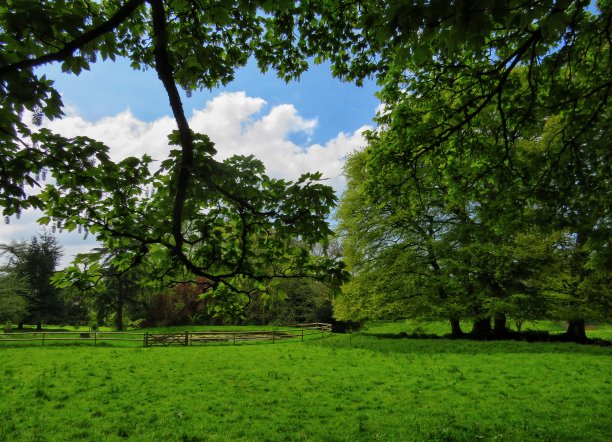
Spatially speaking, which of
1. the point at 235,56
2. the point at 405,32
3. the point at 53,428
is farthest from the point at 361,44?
the point at 53,428

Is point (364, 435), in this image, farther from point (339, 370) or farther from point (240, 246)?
point (339, 370)

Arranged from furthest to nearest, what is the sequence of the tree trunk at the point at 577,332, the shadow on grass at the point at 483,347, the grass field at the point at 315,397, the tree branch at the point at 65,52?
the tree trunk at the point at 577,332, the shadow on grass at the point at 483,347, the grass field at the point at 315,397, the tree branch at the point at 65,52

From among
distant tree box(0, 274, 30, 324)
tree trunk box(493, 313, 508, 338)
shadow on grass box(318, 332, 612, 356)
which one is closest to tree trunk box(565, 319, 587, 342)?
shadow on grass box(318, 332, 612, 356)

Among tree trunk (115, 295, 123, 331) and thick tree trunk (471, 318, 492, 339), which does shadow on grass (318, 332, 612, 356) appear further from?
tree trunk (115, 295, 123, 331)

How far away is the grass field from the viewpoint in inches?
289

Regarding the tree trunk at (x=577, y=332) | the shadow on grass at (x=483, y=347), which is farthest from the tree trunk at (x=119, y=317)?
the tree trunk at (x=577, y=332)

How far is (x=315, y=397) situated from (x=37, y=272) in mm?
45742

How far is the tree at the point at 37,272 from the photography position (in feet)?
137

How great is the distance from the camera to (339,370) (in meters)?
13.9

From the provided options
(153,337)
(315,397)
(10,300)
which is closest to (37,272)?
(10,300)

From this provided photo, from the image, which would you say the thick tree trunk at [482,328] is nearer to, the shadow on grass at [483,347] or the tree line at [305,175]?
the shadow on grass at [483,347]

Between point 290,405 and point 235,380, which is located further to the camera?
point 235,380

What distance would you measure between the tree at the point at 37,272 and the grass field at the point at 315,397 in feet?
100

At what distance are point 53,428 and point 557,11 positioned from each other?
Answer: 400 inches
